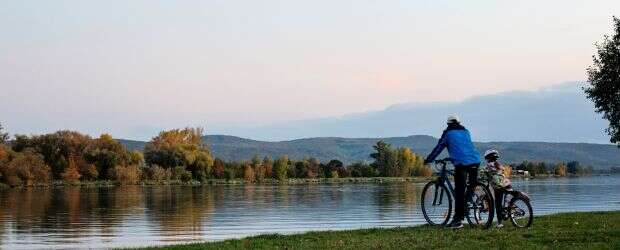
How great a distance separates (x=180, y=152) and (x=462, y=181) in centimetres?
14613

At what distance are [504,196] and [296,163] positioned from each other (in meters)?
178

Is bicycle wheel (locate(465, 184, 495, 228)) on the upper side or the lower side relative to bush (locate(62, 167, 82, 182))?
lower

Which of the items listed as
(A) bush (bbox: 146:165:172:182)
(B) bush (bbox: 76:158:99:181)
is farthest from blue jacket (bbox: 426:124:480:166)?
(A) bush (bbox: 146:165:172:182)

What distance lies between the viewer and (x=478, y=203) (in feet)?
59.5

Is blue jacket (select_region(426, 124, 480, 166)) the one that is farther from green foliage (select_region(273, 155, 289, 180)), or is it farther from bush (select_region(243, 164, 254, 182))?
green foliage (select_region(273, 155, 289, 180))

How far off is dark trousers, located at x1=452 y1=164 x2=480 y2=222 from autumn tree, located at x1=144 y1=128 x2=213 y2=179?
14384 centimetres

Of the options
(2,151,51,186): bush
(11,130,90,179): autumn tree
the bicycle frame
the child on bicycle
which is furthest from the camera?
(11,130,90,179): autumn tree

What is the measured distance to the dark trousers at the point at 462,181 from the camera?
18.0 meters

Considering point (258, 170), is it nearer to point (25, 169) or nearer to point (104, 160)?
point (104, 160)

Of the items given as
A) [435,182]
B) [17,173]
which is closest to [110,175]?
[17,173]

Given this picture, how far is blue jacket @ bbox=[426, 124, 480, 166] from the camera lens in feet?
58.8

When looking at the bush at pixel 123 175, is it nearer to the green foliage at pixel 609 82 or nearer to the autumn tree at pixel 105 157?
the autumn tree at pixel 105 157

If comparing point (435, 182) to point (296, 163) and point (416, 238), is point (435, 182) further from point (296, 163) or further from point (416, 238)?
point (296, 163)

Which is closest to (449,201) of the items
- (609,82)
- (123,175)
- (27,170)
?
(609,82)
